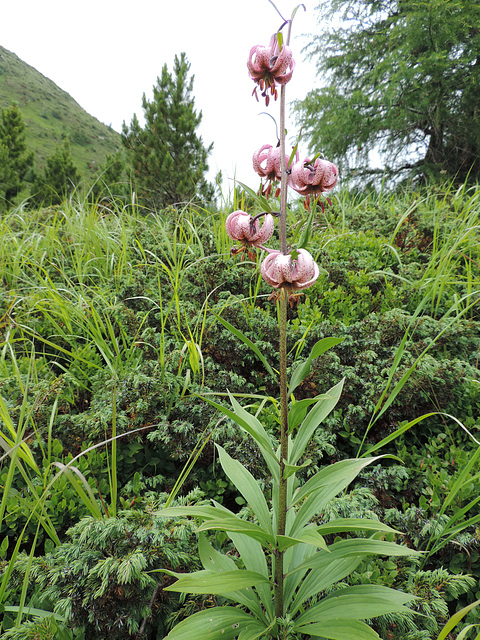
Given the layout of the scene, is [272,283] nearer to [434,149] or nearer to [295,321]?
[295,321]

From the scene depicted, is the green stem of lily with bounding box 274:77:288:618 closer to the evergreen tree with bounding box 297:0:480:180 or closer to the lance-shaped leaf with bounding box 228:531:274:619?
the lance-shaped leaf with bounding box 228:531:274:619

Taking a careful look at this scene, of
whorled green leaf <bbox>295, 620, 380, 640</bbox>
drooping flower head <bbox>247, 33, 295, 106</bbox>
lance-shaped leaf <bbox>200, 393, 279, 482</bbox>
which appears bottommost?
whorled green leaf <bbox>295, 620, 380, 640</bbox>

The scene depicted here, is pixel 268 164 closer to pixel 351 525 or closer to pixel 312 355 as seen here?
pixel 312 355

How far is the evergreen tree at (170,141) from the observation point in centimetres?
819

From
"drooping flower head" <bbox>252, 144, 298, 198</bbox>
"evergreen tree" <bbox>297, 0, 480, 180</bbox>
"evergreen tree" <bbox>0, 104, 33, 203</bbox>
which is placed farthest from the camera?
"evergreen tree" <bbox>0, 104, 33, 203</bbox>

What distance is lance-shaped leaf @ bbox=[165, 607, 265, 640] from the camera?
738 millimetres

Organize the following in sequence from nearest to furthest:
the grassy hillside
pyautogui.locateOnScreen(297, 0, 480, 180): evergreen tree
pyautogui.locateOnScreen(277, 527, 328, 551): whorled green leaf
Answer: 1. pyautogui.locateOnScreen(277, 527, 328, 551): whorled green leaf
2. pyautogui.locateOnScreen(297, 0, 480, 180): evergreen tree
3. the grassy hillside

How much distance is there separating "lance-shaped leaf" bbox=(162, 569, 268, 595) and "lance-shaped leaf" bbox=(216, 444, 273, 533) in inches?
5.1

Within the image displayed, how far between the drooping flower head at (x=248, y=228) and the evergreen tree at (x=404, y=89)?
7.43 metres

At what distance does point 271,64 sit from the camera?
76 cm

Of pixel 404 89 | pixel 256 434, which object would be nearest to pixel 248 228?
pixel 256 434

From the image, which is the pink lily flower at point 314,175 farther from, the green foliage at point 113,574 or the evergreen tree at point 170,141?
the evergreen tree at point 170,141

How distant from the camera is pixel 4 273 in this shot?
251cm

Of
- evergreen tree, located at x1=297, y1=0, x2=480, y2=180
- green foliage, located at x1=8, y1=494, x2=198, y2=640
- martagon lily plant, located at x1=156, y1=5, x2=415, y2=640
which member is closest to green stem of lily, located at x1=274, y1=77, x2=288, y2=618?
martagon lily plant, located at x1=156, y1=5, x2=415, y2=640
